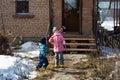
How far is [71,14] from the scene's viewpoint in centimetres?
2116

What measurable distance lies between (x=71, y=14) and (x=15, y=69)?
28.4 ft

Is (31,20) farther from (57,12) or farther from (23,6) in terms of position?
(57,12)

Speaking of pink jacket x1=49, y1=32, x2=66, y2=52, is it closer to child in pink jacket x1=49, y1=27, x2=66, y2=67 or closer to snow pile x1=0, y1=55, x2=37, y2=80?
child in pink jacket x1=49, y1=27, x2=66, y2=67

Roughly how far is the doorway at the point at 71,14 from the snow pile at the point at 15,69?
6.35 m

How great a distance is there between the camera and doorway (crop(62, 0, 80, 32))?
2111 cm

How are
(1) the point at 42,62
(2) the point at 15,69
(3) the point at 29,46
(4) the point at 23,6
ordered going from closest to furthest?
(2) the point at 15,69 → (1) the point at 42,62 → (3) the point at 29,46 → (4) the point at 23,6

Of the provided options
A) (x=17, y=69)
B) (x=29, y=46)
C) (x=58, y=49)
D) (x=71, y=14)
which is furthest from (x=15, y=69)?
(x=71, y=14)

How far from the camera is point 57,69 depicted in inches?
573

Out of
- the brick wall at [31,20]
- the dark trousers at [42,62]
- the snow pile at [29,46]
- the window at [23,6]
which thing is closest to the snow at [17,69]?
the dark trousers at [42,62]

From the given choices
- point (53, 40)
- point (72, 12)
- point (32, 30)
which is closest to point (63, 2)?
point (72, 12)

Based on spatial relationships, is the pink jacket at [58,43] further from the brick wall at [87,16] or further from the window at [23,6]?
the window at [23,6]

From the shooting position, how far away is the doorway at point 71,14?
21109mm

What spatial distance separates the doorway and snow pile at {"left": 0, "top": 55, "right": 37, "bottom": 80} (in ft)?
20.8

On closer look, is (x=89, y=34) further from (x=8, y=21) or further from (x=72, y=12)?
(x=8, y=21)
